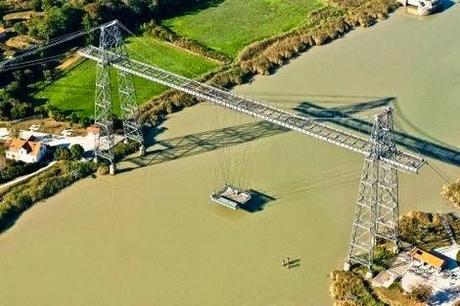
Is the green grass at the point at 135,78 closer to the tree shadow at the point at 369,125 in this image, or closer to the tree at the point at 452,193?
the tree shadow at the point at 369,125

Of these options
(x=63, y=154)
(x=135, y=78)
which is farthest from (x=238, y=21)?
(x=63, y=154)

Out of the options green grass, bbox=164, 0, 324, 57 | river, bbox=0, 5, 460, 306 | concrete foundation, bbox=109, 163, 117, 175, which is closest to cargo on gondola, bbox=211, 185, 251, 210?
river, bbox=0, 5, 460, 306

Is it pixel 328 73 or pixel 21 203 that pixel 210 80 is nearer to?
pixel 328 73

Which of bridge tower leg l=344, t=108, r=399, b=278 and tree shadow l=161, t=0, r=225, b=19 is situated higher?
tree shadow l=161, t=0, r=225, b=19

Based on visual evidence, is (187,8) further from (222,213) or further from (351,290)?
(351,290)

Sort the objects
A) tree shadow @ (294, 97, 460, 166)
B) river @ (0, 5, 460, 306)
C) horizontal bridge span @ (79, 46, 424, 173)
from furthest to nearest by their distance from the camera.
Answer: tree shadow @ (294, 97, 460, 166), river @ (0, 5, 460, 306), horizontal bridge span @ (79, 46, 424, 173)

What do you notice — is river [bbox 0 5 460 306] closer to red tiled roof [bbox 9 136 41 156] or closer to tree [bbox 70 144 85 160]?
tree [bbox 70 144 85 160]
